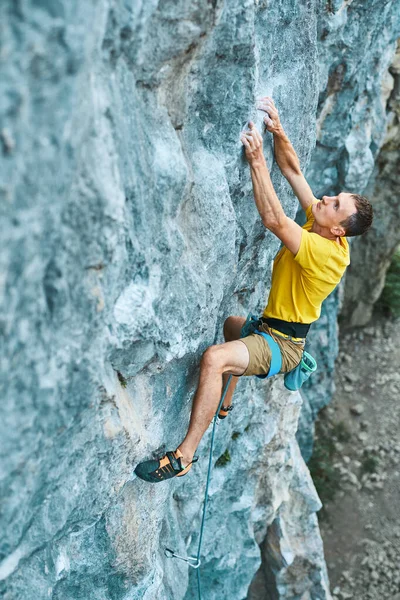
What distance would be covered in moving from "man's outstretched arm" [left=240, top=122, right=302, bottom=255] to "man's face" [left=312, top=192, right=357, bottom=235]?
462 mm

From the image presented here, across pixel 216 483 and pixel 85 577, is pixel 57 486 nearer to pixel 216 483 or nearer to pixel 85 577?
pixel 85 577

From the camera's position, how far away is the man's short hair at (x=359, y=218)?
16.4 feet

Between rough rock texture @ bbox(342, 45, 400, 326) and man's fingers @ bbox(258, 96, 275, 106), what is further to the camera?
rough rock texture @ bbox(342, 45, 400, 326)

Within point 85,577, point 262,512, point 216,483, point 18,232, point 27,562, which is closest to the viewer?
point 18,232

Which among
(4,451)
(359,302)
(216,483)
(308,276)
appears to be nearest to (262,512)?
(216,483)

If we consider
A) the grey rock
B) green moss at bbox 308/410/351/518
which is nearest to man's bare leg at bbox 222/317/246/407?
green moss at bbox 308/410/351/518

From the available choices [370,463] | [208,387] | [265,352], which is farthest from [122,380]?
[370,463]

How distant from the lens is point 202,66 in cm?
424

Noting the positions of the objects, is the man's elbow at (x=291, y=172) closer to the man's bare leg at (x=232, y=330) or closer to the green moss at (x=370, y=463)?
the man's bare leg at (x=232, y=330)

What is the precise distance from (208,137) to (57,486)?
2.76 metres

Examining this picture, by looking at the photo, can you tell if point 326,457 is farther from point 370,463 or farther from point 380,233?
point 380,233

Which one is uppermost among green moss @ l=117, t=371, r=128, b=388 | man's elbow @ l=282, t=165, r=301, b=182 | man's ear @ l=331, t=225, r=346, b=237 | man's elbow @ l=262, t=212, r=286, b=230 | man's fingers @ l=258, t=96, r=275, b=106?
man's fingers @ l=258, t=96, r=275, b=106

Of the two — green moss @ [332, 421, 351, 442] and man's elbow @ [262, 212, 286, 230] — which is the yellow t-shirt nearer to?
man's elbow @ [262, 212, 286, 230]

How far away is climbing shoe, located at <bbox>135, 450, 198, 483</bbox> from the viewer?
480 cm
